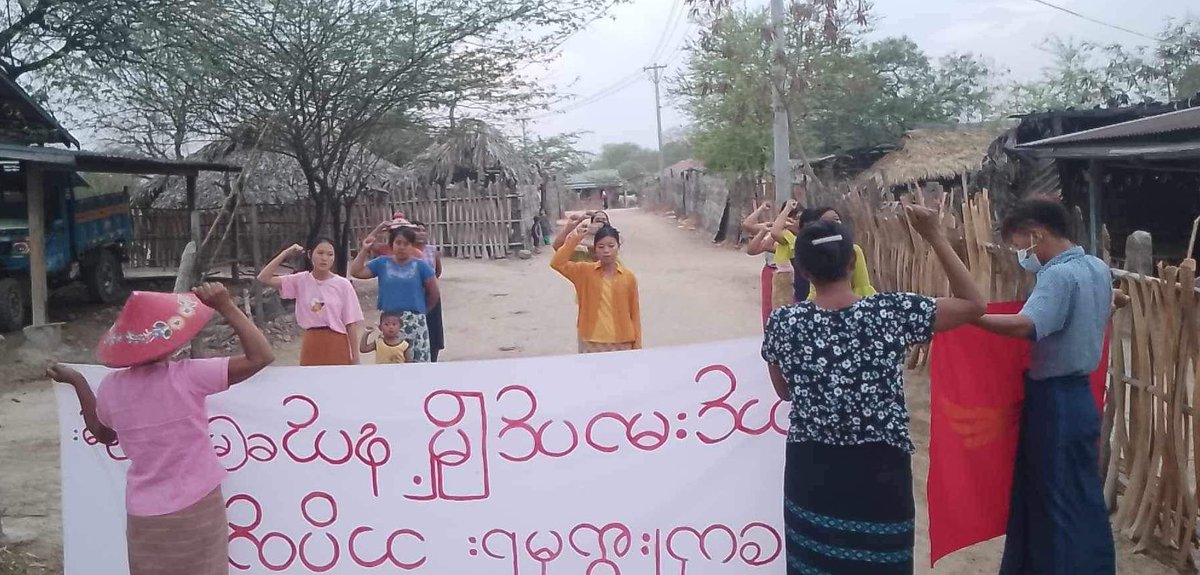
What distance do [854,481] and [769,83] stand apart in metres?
13.4

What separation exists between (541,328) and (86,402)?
851 centimetres

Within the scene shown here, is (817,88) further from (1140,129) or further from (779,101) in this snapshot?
(1140,129)

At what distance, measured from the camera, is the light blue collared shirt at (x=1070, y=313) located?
2.84 m

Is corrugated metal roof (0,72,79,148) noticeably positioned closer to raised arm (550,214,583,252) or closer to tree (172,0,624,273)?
tree (172,0,624,273)

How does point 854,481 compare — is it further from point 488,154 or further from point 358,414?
point 488,154

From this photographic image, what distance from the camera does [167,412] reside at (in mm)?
2562

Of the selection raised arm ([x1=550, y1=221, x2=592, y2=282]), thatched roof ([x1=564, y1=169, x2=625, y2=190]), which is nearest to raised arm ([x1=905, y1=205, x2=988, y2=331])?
raised arm ([x1=550, y1=221, x2=592, y2=282])

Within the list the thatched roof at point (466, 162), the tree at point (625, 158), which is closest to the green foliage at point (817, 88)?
the thatched roof at point (466, 162)

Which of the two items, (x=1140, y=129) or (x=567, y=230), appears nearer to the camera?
(x=567, y=230)

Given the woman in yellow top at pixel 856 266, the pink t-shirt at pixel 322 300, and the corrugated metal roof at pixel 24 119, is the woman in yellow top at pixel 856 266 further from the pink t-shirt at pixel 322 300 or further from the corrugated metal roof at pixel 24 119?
the corrugated metal roof at pixel 24 119

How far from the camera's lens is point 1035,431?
9.84 ft

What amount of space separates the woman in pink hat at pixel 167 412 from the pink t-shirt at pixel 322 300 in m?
2.27

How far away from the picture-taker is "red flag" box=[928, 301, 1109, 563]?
3.08 m

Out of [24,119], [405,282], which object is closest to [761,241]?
[405,282]
